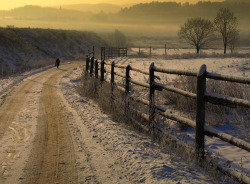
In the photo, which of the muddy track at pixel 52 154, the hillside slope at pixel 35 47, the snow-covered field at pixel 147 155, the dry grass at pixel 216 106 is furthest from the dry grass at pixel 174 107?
the hillside slope at pixel 35 47

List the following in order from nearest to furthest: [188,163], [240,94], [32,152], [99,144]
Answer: [188,163], [32,152], [99,144], [240,94]

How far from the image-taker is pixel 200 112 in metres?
4.68

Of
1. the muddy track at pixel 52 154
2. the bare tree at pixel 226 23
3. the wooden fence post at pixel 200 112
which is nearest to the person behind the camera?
the muddy track at pixel 52 154

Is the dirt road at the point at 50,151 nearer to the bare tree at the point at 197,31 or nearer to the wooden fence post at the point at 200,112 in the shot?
the wooden fence post at the point at 200,112

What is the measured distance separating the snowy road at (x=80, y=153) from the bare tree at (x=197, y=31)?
47.1 metres

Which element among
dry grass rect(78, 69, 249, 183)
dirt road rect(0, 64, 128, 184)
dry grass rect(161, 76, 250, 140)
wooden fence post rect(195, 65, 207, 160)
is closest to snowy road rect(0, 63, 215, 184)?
dirt road rect(0, 64, 128, 184)

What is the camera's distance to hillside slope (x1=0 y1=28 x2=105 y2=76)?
4475 centimetres

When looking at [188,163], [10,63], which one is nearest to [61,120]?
[188,163]

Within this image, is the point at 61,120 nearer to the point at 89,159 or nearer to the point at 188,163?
the point at 89,159

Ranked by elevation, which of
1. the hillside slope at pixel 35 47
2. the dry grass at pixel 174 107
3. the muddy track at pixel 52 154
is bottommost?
the muddy track at pixel 52 154

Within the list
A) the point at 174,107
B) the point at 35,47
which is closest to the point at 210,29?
the point at 35,47

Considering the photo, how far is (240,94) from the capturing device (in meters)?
8.83

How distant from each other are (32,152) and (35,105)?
525 cm

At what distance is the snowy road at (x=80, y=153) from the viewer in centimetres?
445
